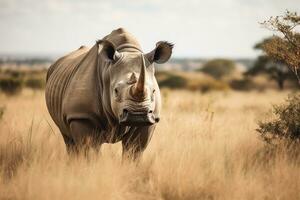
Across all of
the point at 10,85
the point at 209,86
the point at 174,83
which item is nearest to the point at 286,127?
the point at 10,85

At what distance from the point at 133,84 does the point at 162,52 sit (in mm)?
682

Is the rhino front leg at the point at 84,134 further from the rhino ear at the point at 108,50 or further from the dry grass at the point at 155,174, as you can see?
the rhino ear at the point at 108,50

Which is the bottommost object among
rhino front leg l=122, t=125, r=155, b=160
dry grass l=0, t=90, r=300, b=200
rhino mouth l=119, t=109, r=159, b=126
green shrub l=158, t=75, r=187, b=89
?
dry grass l=0, t=90, r=300, b=200

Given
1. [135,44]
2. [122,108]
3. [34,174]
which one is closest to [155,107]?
[122,108]

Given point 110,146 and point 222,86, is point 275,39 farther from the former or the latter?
point 222,86

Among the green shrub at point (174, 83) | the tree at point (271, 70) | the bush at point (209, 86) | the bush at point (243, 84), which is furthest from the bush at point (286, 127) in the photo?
Answer: the bush at point (243, 84)

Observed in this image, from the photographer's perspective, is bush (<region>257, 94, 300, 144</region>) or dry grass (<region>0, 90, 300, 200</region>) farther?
bush (<region>257, 94, 300, 144</region>)

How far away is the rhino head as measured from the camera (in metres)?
4.50

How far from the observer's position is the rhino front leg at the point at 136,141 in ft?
17.2

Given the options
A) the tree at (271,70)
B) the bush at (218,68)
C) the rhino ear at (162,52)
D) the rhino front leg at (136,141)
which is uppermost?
the bush at (218,68)

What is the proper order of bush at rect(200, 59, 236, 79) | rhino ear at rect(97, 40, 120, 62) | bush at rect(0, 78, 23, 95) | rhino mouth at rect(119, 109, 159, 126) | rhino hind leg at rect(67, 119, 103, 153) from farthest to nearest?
bush at rect(200, 59, 236, 79)
bush at rect(0, 78, 23, 95)
rhino hind leg at rect(67, 119, 103, 153)
rhino ear at rect(97, 40, 120, 62)
rhino mouth at rect(119, 109, 159, 126)

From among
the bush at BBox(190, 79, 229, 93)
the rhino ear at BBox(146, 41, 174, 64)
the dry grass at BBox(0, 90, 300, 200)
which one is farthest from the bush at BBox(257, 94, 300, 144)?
the bush at BBox(190, 79, 229, 93)

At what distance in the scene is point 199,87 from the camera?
29438 mm

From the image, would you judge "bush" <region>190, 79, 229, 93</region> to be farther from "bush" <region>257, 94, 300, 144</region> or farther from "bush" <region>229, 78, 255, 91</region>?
"bush" <region>257, 94, 300, 144</region>
